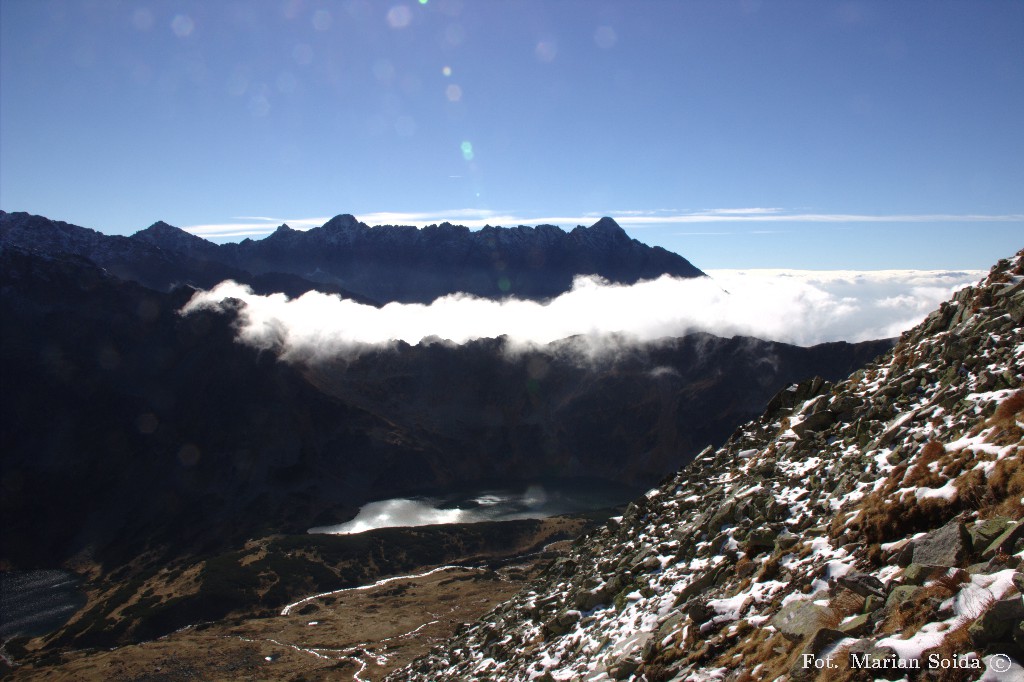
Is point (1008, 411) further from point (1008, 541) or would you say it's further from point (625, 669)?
point (625, 669)

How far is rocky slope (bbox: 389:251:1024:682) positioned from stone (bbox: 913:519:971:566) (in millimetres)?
49

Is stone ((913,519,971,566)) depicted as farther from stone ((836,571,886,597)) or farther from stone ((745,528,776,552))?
stone ((745,528,776,552))

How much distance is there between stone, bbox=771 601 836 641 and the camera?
1287cm

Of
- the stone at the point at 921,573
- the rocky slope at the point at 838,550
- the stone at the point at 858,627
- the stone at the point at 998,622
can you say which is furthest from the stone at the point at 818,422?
the stone at the point at 998,622

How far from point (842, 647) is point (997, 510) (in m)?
5.34

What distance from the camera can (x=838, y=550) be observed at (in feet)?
53.4

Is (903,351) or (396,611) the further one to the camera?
(396,611)

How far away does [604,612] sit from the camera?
24.9 meters

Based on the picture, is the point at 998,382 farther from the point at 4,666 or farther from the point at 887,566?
the point at 4,666

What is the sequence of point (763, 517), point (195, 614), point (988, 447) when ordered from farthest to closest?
point (195, 614), point (763, 517), point (988, 447)

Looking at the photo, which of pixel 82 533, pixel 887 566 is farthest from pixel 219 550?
pixel 887 566

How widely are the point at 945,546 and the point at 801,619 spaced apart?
351 centimetres

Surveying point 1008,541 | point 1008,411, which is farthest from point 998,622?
point 1008,411

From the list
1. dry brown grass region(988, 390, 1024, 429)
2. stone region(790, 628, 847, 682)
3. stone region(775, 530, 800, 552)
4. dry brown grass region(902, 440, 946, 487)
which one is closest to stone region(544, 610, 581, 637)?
stone region(775, 530, 800, 552)
